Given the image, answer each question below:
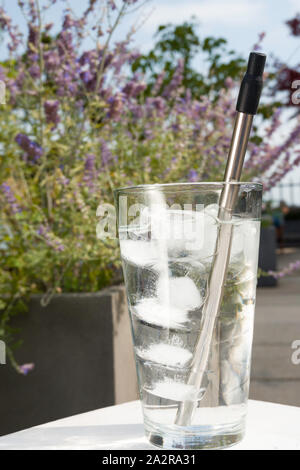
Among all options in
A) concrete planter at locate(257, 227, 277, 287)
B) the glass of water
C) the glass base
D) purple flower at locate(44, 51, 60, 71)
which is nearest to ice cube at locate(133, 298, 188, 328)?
the glass of water

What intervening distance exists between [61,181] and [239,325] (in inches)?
45.4

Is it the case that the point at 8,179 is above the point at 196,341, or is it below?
above

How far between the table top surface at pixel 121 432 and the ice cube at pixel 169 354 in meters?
0.11

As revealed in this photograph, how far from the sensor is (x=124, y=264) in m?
0.69

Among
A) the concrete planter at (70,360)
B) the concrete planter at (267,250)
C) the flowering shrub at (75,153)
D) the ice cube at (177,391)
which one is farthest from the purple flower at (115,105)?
the concrete planter at (267,250)

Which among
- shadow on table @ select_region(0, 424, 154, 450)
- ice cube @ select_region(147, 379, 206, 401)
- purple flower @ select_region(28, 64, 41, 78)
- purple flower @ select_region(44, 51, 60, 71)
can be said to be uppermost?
purple flower @ select_region(44, 51, 60, 71)

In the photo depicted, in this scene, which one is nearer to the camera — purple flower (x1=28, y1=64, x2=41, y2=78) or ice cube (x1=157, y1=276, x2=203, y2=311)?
ice cube (x1=157, y1=276, x2=203, y2=311)

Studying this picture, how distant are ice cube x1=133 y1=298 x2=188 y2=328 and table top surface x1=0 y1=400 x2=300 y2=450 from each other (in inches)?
6.0

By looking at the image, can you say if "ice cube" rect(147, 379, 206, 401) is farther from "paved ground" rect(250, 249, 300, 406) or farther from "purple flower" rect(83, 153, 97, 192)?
"paved ground" rect(250, 249, 300, 406)

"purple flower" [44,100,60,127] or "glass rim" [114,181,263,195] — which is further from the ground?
"purple flower" [44,100,60,127]

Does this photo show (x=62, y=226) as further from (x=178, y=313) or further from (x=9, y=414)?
(x=178, y=313)

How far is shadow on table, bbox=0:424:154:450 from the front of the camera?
0.68 meters

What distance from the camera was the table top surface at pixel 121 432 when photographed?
26.5 inches
